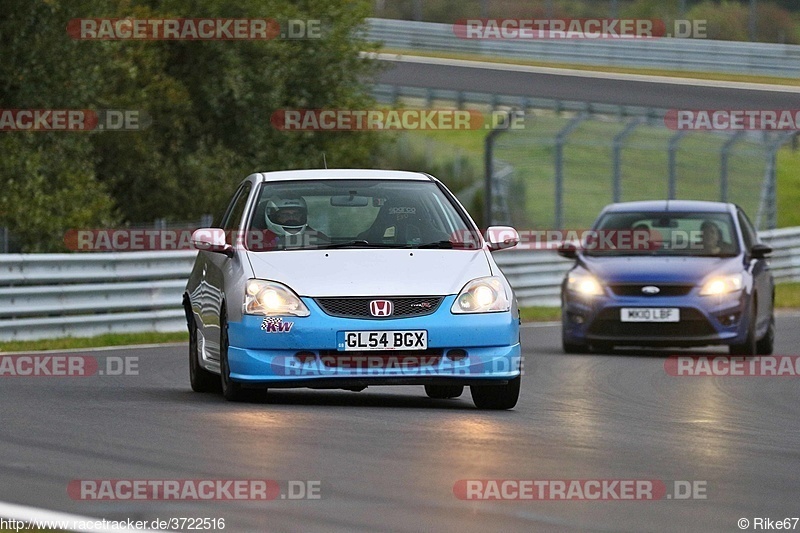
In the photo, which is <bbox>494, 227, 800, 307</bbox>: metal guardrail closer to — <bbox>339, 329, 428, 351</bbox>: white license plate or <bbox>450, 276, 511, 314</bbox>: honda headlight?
<bbox>450, 276, 511, 314</bbox>: honda headlight

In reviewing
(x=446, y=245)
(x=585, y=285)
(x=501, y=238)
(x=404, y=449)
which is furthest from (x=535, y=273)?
(x=404, y=449)

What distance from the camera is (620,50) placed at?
5050cm

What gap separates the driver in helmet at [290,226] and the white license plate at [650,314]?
6.19m

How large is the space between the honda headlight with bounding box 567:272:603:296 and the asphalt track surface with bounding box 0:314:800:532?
3.74 m

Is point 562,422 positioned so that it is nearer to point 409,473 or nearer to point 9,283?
point 409,473

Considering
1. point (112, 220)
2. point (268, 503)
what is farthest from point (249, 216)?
point (112, 220)

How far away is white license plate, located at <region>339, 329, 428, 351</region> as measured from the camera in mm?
10672

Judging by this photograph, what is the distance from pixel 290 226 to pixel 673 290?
6.55 meters

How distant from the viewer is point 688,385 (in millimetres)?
14078

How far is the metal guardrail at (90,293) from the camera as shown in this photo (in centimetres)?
1838

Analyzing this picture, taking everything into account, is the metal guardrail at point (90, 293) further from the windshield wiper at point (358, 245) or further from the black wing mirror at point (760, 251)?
the windshield wiper at point (358, 245)

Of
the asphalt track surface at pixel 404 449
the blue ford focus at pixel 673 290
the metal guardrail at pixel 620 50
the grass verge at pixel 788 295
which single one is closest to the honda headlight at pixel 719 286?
the blue ford focus at pixel 673 290

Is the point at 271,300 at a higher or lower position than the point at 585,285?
higher

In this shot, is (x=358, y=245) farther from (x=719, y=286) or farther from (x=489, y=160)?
(x=489, y=160)
